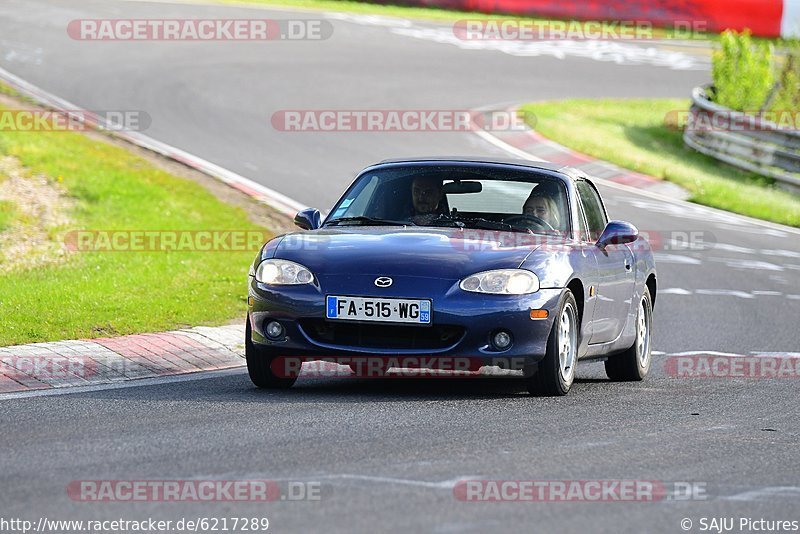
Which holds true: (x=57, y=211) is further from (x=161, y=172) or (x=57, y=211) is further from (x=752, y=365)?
(x=752, y=365)

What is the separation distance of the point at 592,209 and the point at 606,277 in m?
0.76

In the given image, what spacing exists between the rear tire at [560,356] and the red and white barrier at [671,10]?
96.4 feet

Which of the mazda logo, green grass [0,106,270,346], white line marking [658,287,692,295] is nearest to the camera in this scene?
the mazda logo

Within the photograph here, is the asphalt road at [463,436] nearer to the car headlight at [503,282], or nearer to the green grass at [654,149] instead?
the car headlight at [503,282]

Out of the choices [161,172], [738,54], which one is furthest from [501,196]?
→ [738,54]

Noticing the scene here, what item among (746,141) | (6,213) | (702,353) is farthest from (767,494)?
(746,141)

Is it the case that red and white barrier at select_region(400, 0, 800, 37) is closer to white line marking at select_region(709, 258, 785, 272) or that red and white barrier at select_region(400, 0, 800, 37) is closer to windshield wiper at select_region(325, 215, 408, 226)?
white line marking at select_region(709, 258, 785, 272)

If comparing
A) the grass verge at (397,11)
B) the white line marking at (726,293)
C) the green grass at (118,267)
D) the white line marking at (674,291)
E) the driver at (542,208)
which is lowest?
the grass verge at (397,11)

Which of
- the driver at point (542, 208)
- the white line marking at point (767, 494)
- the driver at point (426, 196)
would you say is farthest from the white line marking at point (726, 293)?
the white line marking at point (767, 494)

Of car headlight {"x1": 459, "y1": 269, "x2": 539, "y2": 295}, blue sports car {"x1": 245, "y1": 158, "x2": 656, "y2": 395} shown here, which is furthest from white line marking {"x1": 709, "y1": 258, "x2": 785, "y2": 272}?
car headlight {"x1": 459, "y1": 269, "x2": 539, "y2": 295}

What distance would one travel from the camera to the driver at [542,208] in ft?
30.5

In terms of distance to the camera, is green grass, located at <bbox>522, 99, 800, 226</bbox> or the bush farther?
the bush

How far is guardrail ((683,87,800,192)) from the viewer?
958 inches

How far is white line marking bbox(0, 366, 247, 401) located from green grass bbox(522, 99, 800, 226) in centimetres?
1368
